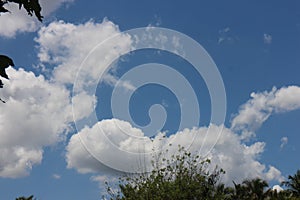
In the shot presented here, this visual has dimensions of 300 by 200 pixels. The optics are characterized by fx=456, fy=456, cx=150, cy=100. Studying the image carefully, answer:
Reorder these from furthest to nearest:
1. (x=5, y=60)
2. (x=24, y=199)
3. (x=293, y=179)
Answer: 1. (x=24, y=199)
2. (x=293, y=179)
3. (x=5, y=60)

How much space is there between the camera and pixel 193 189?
99.2 ft

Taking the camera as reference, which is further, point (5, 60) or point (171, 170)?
point (171, 170)

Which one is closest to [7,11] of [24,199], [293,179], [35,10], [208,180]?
[35,10]

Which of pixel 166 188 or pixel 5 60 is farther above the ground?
pixel 166 188

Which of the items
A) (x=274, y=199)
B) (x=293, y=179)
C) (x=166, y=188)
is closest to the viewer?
(x=166, y=188)

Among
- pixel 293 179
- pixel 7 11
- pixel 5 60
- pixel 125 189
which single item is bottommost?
pixel 5 60

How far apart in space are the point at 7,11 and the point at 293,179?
63.8 meters

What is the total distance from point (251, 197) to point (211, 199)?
2172cm

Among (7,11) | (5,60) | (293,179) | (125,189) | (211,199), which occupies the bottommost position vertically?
(5,60)

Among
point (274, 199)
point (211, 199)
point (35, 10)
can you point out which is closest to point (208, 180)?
point (211, 199)

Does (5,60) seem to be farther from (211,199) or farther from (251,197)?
(251,197)

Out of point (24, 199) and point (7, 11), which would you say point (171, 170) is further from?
point (24, 199)

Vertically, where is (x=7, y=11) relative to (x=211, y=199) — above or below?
below

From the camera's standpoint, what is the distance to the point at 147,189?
3036 centimetres
